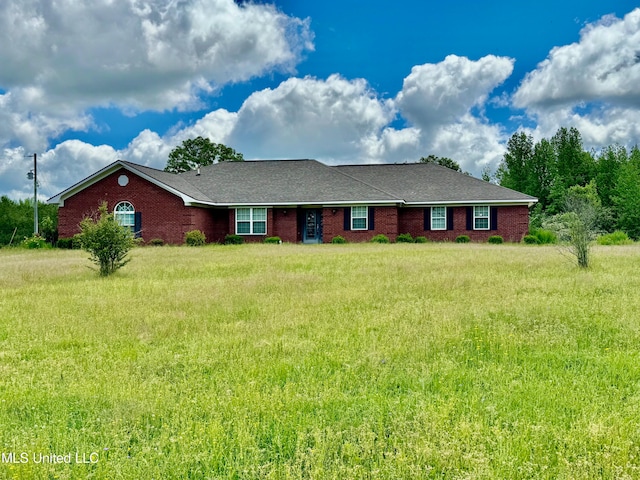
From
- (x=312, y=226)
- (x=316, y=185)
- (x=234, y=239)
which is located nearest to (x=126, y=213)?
(x=234, y=239)

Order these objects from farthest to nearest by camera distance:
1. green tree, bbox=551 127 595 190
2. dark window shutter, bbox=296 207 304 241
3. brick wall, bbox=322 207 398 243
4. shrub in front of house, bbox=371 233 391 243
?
green tree, bbox=551 127 595 190, dark window shutter, bbox=296 207 304 241, brick wall, bbox=322 207 398 243, shrub in front of house, bbox=371 233 391 243

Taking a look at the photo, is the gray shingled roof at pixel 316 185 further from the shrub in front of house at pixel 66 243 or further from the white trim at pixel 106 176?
the shrub in front of house at pixel 66 243

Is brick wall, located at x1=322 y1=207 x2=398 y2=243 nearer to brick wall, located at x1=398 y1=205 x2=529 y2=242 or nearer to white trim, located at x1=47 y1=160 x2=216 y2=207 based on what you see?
brick wall, located at x1=398 y1=205 x2=529 y2=242

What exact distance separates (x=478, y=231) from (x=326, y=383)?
25.6 metres

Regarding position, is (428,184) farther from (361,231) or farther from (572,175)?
(572,175)

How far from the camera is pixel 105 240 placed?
13.5m

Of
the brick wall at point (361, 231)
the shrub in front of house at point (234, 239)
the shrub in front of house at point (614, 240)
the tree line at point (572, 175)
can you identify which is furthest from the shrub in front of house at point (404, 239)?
the tree line at point (572, 175)

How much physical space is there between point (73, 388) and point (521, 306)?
703 cm

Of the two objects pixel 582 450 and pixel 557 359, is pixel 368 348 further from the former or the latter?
pixel 582 450

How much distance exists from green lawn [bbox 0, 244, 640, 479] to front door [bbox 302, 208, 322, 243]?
1959cm

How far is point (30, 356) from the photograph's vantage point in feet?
20.4

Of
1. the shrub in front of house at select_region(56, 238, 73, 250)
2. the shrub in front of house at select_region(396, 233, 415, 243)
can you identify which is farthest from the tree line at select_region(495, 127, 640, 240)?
the shrub in front of house at select_region(56, 238, 73, 250)

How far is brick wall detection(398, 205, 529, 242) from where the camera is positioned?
2839 centimetres

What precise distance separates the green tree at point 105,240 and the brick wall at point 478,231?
1973 cm
